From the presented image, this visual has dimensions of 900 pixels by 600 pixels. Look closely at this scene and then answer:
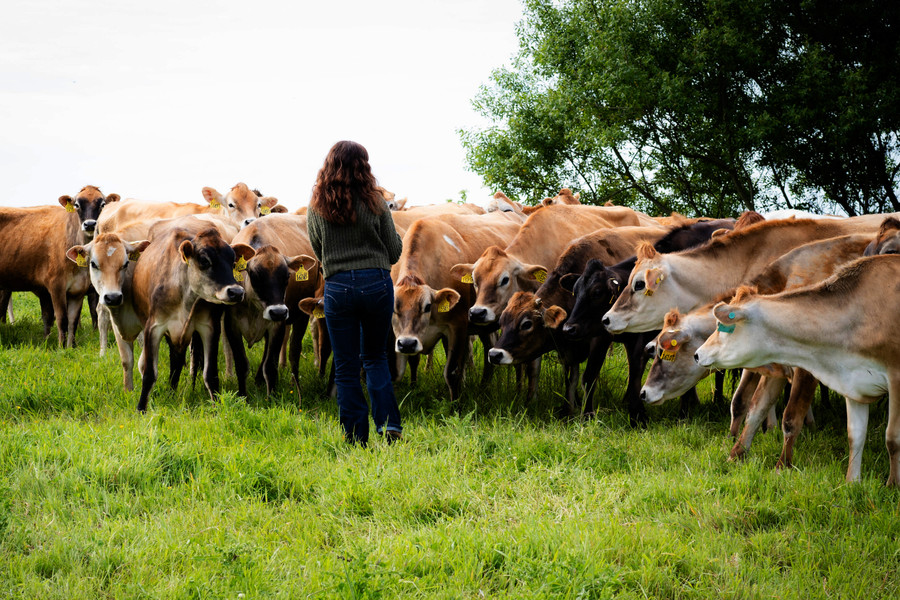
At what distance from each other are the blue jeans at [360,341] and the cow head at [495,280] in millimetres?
1745

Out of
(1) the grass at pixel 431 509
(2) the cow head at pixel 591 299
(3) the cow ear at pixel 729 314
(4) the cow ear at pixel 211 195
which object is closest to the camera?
(1) the grass at pixel 431 509

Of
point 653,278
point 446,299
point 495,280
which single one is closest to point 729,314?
point 653,278

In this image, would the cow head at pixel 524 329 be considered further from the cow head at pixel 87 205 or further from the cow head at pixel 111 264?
the cow head at pixel 87 205

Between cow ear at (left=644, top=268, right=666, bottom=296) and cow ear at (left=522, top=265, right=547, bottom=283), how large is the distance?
159 centimetres

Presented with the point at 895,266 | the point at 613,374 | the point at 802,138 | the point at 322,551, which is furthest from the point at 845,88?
the point at 322,551

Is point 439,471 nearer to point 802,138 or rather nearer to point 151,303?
point 151,303

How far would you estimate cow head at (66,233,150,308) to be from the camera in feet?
28.5

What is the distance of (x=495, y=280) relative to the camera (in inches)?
328

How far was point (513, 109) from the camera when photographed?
31.8m

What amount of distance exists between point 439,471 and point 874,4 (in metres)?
19.7

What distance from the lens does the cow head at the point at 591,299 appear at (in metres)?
7.53

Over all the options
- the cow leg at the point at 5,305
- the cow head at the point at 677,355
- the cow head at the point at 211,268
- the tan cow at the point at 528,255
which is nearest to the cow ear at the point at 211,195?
the cow leg at the point at 5,305

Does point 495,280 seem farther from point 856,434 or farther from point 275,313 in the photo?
point 856,434

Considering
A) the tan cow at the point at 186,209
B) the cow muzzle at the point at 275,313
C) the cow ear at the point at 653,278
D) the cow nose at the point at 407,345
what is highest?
the tan cow at the point at 186,209
